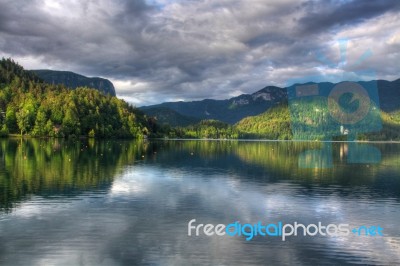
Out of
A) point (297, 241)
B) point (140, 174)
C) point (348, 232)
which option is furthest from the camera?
point (140, 174)

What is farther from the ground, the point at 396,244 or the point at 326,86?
the point at 326,86

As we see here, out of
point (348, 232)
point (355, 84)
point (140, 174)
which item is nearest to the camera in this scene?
point (348, 232)

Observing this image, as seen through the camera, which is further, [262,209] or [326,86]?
[326,86]

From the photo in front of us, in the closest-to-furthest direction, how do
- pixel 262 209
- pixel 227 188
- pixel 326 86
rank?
pixel 262 209, pixel 227 188, pixel 326 86

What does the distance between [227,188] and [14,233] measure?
34.0 m

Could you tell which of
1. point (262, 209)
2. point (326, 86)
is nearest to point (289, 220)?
point (262, 209)

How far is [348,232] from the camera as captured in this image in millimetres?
34844

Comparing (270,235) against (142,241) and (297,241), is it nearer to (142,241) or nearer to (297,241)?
(297,241)

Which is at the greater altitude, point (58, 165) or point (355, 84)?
point (355, 84)

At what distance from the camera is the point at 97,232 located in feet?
106

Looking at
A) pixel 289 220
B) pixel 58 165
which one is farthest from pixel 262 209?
pixel 58 165

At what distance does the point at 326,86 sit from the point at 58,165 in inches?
4385

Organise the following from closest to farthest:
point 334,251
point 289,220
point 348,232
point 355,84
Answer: point 334,251 → point 348,232 → point 289,220 → point 355,84

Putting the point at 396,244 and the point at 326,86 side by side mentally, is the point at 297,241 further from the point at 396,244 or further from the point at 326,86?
the point at 326,86
